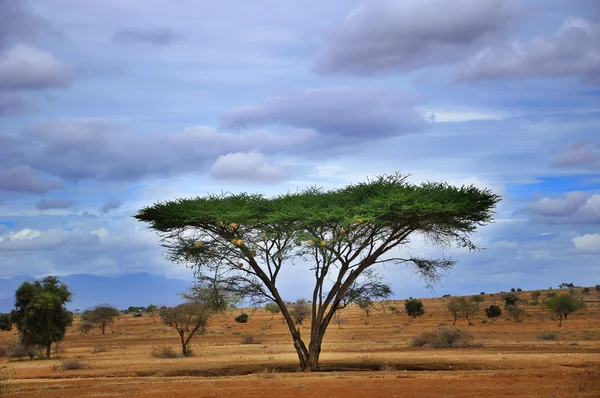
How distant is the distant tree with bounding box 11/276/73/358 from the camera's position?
49.8 meters

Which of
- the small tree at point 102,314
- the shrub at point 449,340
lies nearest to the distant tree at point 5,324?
the small tree at point 102,314

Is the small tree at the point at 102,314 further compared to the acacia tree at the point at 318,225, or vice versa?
the small tree at the point at 102,314

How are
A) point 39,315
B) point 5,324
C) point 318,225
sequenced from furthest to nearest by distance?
point 5,324
point 39,315
point 318,225

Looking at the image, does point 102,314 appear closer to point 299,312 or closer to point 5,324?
point 5,324

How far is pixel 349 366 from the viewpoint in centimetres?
3294

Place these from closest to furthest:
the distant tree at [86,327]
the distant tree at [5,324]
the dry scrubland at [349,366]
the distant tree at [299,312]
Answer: the dry scrubland at [349,366] → the distant tree at [299,312] → the distant tree at [86,327] → the distant tree at [5,324]

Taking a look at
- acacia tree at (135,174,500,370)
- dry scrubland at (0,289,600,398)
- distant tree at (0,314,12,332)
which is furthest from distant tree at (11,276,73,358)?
distant tree at (0,314,12,332)

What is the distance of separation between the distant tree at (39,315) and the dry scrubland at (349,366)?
2.04m

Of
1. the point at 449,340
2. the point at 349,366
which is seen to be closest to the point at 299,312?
the point at 449,340

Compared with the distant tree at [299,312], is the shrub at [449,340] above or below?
below

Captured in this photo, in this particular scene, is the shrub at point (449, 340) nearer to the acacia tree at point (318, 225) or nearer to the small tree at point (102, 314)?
the acacia tree at point (318, 225)

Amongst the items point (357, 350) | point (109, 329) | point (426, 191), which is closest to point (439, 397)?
point (426, 191)

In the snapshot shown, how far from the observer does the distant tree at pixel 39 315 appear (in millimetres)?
49750

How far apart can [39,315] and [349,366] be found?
1074 inches
